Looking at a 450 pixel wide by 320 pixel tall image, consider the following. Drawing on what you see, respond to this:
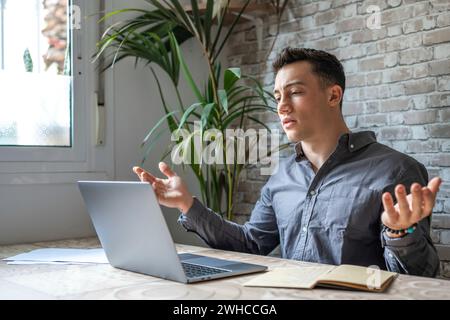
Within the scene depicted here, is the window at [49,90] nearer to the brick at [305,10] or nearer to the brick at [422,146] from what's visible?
the brick at [305,10]

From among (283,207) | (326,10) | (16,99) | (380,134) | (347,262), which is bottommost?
(347,262)

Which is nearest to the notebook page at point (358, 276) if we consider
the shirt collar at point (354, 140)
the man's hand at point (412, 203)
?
the man's hand at point (412, 203)

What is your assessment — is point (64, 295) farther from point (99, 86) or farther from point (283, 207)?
point (99, 86)

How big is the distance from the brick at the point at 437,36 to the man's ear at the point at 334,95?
1.88 ft

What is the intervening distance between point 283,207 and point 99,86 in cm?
127

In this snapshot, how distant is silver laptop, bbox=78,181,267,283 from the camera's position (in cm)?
133

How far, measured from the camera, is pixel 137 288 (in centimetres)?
132

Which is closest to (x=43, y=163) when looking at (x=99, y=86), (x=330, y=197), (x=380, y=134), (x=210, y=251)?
(x=99, y=86)

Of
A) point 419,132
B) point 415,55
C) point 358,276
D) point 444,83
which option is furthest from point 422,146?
point 358,276

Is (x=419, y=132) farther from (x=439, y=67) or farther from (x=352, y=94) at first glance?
(x=352, y=94)

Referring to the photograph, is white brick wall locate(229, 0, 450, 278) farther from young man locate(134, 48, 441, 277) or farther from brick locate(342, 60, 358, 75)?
young man locate(134, 48, 441, 277)

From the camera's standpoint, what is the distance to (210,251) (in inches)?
76.9

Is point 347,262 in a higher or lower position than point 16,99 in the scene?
lower

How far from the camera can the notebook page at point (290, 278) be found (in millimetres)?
1302
